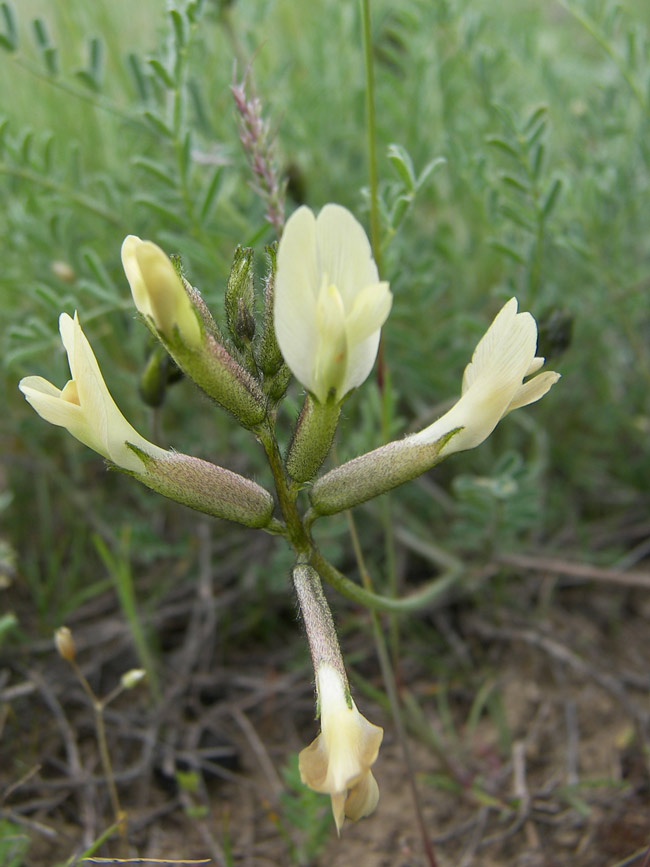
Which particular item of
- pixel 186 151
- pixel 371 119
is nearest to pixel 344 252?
pixel 371 119

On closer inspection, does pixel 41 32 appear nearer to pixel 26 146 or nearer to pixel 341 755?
pixel 26 146

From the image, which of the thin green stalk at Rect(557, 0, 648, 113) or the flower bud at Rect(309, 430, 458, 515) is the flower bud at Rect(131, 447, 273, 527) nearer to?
the flower bud at Rect(309, 430, 458, 515)

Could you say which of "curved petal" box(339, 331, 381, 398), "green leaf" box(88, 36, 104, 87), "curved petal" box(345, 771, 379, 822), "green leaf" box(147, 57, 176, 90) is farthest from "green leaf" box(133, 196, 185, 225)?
"curved petal" box(345, 771, 379, 822)

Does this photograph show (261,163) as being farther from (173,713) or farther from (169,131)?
(173,713)

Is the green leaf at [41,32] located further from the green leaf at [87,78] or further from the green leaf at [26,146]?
the green leaf at [26,146]

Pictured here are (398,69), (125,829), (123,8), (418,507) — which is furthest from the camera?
(123,8)

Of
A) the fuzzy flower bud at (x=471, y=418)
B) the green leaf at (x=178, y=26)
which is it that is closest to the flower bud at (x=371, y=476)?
the fuzzy flower bud at (x=471, y=418)

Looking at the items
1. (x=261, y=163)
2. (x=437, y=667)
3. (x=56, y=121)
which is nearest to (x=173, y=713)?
(x=437, y=667)
